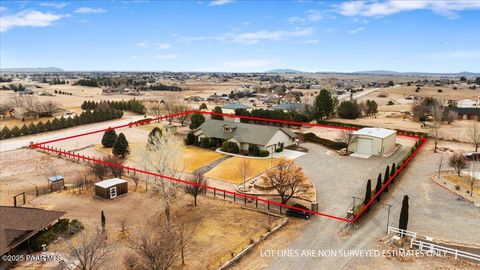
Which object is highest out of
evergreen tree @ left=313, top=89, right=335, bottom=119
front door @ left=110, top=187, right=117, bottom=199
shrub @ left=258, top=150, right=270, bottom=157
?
evergreen tree @ left=313, top=89, right=335, bottom=119

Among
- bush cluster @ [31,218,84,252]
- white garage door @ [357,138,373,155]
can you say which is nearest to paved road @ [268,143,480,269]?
white garage door @ [357,138,373,155]

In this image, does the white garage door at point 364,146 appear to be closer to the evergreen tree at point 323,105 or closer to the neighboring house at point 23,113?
the evergreen tree at point 323,105

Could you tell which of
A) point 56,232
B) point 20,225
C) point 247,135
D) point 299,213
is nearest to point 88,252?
point 56,232

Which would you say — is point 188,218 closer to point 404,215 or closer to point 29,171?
point 404,215

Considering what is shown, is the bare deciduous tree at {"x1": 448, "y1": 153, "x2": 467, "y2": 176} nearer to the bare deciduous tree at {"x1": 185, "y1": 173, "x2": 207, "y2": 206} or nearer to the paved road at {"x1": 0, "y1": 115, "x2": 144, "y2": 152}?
the bare deciduous tree at {"x1": 185, "y1": 173, "x2": 207, "y2": 206}

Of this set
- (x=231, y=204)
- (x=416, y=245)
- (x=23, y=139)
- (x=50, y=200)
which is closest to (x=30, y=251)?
(x=50, y=200)

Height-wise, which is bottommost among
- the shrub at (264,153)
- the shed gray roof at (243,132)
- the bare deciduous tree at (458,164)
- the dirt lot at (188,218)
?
the dirt lot at (188,218)

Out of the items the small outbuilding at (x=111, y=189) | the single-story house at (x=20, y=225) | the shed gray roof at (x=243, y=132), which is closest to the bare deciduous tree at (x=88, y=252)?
the single-story house at (x=20, y=225)
